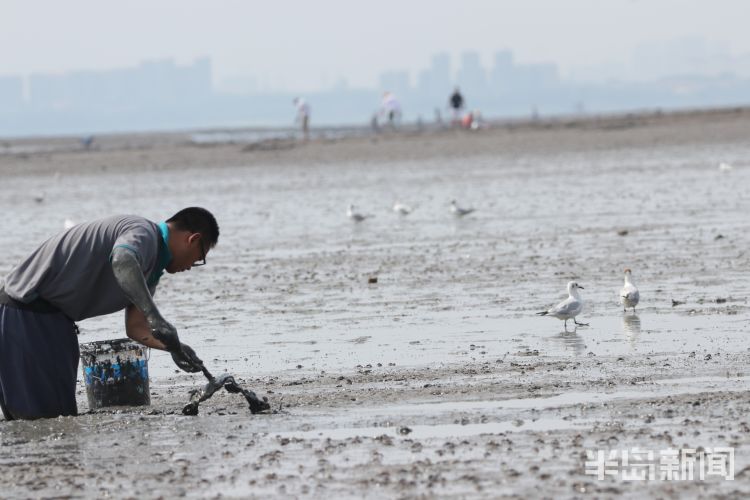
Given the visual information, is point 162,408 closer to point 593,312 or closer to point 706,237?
point 593,312

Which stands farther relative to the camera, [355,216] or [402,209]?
[402,209]

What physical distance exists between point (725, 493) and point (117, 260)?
3.52 metres

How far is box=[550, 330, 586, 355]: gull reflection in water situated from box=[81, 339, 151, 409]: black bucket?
317 cm

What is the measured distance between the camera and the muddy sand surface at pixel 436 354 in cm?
702

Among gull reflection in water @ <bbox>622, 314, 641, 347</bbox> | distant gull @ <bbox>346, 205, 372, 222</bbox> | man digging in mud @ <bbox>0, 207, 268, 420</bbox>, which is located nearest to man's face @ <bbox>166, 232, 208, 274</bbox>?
man digging in mud @ <bbox>0, 207, 268, 420</bbox>

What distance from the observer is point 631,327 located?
11.2 m

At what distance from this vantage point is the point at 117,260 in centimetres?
791

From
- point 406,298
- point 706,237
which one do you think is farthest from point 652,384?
point 706,237

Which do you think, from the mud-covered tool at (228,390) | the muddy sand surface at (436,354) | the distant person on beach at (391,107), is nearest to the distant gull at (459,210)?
the muddy sand surface at (436,354)

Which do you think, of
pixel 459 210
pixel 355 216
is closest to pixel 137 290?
pixel 355 216

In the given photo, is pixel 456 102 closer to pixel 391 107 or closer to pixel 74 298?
pixel 391 107

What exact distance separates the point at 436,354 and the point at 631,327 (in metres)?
1.77

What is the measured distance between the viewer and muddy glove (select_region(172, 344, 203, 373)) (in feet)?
27.1

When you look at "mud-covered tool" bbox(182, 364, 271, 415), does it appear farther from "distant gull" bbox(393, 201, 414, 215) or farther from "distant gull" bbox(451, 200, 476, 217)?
"distant gull" bbox(393, 201, 414, 215)
